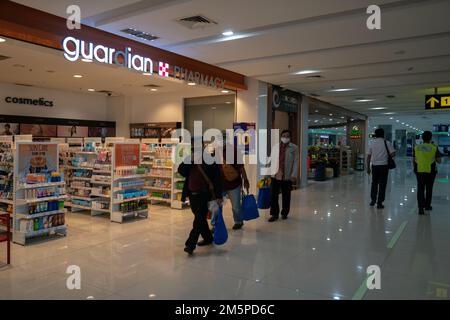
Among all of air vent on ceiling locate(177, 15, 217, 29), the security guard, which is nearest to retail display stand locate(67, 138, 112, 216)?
air vent on ceiling locate(177, 15, 217, 29)

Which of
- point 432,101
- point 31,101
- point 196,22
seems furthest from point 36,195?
point 432,101

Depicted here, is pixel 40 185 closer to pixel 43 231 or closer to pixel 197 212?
pixel 43 231

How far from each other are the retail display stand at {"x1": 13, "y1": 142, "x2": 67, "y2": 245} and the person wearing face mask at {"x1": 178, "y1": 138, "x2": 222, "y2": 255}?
2236 millimetres

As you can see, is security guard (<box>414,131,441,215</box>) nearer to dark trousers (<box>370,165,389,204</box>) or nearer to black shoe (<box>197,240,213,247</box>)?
dark trousers (<box>370,165,389,204</box>)

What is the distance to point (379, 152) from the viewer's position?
24.9 ft

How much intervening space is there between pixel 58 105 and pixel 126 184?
5913 millimetres

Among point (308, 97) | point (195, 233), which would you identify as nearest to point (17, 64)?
point (195, 233)

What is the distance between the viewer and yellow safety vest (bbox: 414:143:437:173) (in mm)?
7027

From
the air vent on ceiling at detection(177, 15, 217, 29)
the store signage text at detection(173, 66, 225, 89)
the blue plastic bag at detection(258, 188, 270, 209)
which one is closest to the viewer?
the air vent on ceiling at detection(177, 15, 217, 29)

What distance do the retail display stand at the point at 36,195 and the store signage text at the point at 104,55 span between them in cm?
149

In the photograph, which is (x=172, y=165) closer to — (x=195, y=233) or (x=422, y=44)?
(x=195, y=233)

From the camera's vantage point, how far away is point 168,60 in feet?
22.3
